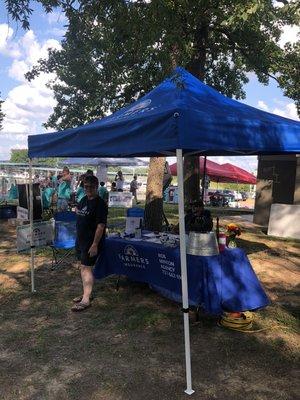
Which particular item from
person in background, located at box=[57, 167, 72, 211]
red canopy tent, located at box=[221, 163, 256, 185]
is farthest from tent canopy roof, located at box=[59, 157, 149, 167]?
person in background, located at box=[57, 167, 72, 211]

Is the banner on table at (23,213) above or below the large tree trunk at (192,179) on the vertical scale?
below

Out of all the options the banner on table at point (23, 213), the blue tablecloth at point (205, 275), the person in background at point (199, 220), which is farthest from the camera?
the banner on table at point (23, 213)

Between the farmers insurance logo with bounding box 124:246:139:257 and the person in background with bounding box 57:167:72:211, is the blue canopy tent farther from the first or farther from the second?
the person in background with bounding box 57:167:72:211

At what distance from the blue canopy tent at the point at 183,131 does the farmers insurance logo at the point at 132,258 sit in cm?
149

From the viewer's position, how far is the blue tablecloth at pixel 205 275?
4805 mm

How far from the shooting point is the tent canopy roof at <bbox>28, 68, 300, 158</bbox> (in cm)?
391

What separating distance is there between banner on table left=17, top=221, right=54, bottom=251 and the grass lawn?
65cm

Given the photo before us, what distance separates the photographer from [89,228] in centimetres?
566

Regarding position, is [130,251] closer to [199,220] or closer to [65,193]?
[199,220]

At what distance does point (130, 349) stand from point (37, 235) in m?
3.32

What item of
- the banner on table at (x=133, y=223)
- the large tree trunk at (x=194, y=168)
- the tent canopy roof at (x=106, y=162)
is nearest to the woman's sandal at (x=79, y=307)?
the banner on table at (x=133, y=223)

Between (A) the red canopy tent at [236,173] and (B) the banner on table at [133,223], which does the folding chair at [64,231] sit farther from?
(A) the red canopy tent at [236,173]

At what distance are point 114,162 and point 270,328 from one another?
1675 centimetres

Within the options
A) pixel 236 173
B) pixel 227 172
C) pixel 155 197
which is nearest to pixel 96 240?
pixel 155 197
